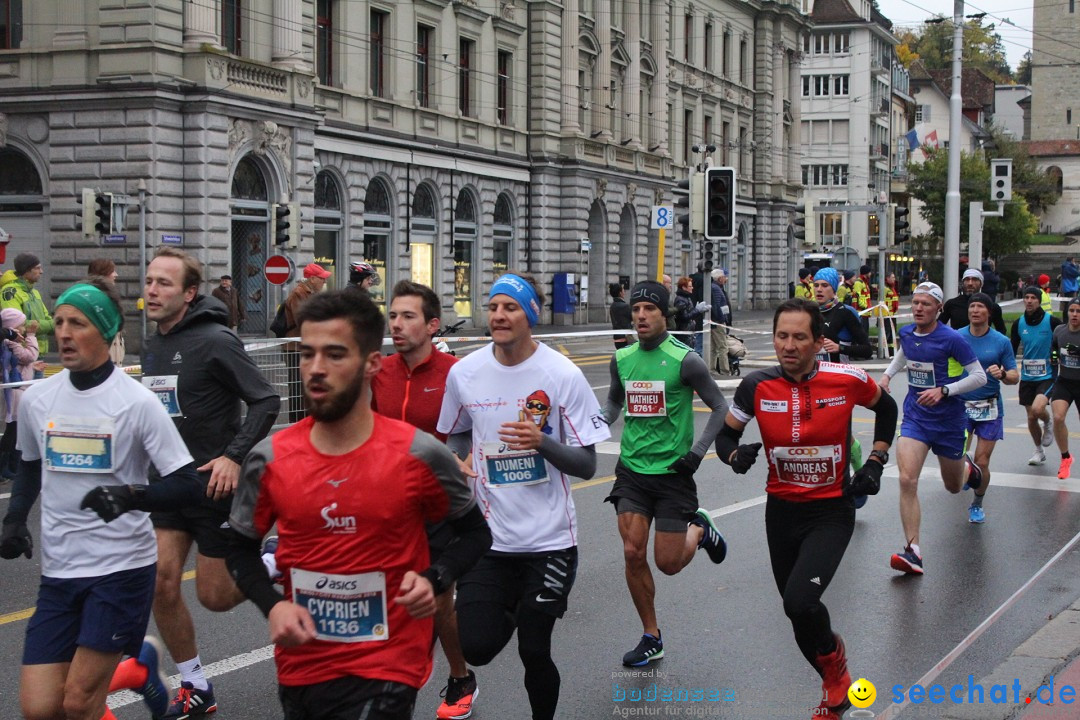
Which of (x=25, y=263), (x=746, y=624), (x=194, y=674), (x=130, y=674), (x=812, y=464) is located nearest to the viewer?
(x=130, y=674)

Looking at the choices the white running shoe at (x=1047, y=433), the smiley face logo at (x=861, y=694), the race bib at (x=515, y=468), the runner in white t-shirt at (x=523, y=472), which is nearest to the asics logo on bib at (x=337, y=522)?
the runner in white t-shirt at (x=523, y=472)

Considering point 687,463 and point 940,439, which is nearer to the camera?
point 687,463

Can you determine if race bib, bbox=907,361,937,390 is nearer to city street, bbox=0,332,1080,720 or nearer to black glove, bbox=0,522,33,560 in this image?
city street, bbox=0,332,1080,720

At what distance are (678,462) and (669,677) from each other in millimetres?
1040

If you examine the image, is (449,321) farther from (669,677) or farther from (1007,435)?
(669,677)

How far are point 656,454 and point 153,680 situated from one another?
9.06ft

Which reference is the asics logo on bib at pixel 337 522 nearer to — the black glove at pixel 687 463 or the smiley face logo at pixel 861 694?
the smiley face logo at pixel 861 694

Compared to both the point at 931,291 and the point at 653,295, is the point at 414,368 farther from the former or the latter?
the point at 931,291

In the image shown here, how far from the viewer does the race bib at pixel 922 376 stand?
9805mm

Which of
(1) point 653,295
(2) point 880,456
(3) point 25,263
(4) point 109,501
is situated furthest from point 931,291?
(3) point 25,263

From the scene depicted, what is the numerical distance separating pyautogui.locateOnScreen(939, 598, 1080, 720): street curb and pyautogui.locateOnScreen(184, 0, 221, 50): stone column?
24.8 meters

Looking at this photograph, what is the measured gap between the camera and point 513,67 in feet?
147

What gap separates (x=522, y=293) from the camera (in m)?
5.46

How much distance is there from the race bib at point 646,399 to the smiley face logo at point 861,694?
5.53 ft
